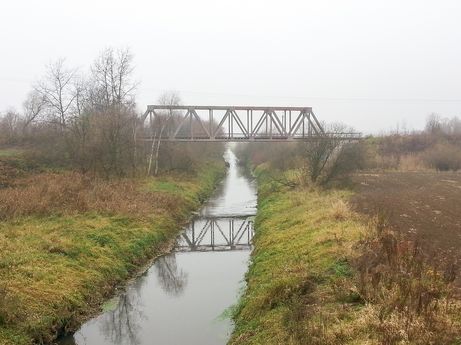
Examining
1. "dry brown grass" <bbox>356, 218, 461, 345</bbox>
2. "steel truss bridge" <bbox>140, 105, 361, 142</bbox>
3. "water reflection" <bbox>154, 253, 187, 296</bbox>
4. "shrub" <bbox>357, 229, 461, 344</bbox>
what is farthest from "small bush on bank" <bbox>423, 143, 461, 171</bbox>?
"shrub" <bbox>357, 229, 461, 344</bbox>

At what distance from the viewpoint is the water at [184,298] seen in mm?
12250

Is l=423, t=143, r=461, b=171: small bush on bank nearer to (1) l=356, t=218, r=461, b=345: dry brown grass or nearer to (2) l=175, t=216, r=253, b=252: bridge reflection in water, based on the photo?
(2) l=175, t=216, r=253, b=252: bridge reflection in water

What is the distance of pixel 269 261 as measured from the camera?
15.7 metres

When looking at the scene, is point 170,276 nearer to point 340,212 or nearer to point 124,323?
point 124,323

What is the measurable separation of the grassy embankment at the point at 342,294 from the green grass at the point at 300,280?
0.02 metres

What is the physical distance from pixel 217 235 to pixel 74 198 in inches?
307

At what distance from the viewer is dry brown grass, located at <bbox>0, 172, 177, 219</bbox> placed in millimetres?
20031

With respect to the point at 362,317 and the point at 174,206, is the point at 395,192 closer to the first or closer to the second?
the point at 174,206

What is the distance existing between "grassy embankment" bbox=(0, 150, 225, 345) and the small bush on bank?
3275 cm

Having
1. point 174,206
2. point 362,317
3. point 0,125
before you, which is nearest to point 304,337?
point 362,317

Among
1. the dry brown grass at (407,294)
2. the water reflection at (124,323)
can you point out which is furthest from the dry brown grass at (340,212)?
the water reflection at (124,323)

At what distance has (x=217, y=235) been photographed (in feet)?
81.8

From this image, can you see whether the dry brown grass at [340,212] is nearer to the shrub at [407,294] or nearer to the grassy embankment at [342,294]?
the grassy embankment at [342,294]

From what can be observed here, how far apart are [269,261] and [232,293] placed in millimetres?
1684
